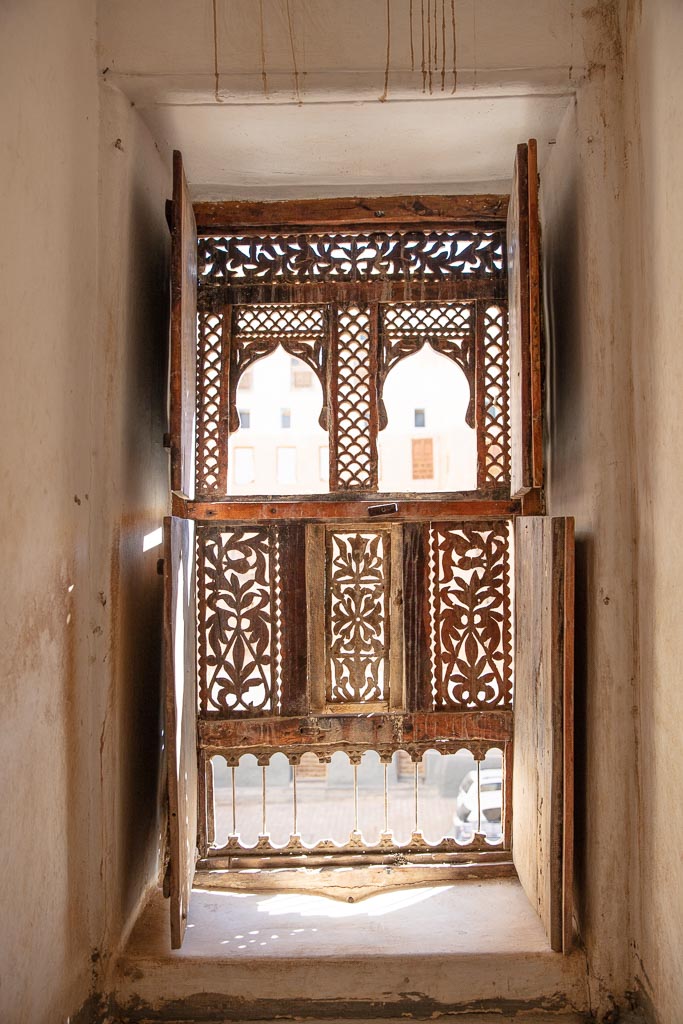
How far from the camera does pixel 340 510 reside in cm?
260

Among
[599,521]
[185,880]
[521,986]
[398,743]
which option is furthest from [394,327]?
[521,986]

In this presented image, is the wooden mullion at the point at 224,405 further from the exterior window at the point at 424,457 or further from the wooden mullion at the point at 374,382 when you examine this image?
the exterior window at the point at 424,457

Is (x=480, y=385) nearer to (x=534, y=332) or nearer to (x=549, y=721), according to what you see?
(x=534, y=332)

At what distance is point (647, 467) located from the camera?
1.91 meters

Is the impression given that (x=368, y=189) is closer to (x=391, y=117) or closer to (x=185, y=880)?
(x=391, y=117)

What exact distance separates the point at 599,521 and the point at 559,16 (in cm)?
140

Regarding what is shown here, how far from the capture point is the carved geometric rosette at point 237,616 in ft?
8.38

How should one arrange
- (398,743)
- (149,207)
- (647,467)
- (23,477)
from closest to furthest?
(23,477) → (647,467) → (149,207) → (398,743)

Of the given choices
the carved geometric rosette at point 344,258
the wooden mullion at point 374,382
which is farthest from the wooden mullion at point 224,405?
the wooden mullion at point 374,382

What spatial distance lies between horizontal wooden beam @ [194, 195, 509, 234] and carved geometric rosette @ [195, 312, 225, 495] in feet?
1.12

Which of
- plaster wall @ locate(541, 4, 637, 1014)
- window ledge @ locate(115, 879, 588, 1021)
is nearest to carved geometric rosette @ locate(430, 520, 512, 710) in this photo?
plaster wall @ locate(541, 4, 637, 1014)

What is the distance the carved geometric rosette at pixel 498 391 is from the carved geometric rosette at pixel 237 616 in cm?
80

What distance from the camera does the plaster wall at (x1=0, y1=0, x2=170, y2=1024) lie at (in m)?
1.57

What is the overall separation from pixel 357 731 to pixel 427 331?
4.65 feet
